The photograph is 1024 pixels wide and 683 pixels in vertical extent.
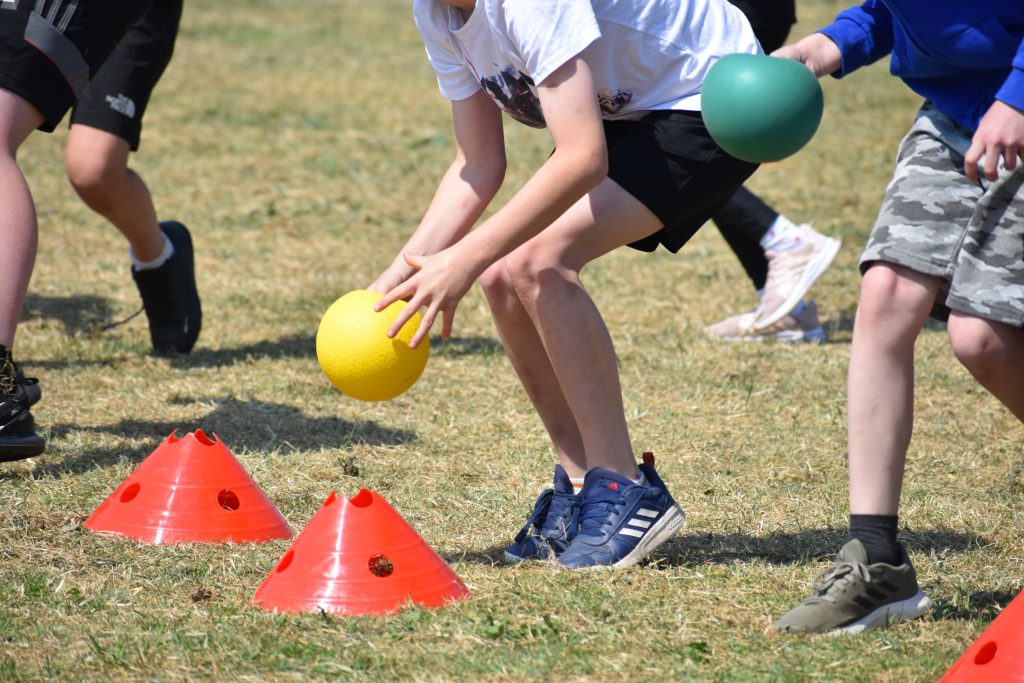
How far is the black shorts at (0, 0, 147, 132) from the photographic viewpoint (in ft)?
13.2

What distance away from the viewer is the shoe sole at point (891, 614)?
2881 millimetres

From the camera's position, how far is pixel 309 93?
12328 mm

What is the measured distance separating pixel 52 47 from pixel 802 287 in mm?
3538

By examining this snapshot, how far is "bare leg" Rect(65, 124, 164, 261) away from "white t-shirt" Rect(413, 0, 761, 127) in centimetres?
253

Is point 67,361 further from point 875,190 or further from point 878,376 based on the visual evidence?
point 875,190

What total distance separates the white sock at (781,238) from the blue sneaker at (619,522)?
10.1 feet

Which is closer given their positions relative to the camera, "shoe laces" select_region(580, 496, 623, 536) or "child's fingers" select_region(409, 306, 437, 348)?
"child's fingers" select_region(409, 306, 437, 348)

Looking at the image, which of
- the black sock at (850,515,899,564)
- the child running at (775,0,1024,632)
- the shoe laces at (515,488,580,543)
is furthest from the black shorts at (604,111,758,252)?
the black sock at (850,515,899,564)

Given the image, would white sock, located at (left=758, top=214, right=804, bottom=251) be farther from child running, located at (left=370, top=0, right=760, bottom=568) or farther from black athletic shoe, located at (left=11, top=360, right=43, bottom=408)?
black athletic shoe, located at (left=11, top=360, right=43, bottom=408)

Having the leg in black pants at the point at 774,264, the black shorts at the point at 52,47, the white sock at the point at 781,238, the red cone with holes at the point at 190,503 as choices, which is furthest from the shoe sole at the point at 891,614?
the white sock at the point at 781,238

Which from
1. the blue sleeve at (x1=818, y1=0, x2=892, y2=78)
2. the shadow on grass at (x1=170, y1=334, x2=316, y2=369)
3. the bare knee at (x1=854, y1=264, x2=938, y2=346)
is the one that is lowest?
the shadow on grass at (x1=170, y1=334, x2=316, y2=369)

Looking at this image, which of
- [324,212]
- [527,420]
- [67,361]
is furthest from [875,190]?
[67,361]

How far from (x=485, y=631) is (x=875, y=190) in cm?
713

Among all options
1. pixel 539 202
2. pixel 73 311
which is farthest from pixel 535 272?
pixel 73 311
